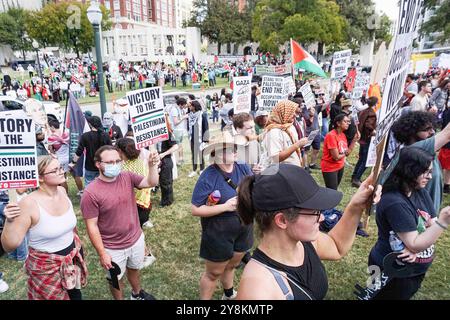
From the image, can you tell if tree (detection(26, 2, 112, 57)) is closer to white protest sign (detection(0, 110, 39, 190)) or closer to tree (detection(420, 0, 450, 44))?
tree (detection(420, 0, 450, 44))

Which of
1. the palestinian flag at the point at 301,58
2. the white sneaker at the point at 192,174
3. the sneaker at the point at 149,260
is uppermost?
the palestinian flag at the point at 301,58

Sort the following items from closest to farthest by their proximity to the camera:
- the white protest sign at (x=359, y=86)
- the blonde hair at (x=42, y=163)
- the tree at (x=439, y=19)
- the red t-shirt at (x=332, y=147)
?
the blonde hair at (x=42, y=163), the red t-shirt at (x=332, y=147), the white protest sign at (x=359, y=86), the tree at (x=439, y=19)

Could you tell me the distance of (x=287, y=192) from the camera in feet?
5.64

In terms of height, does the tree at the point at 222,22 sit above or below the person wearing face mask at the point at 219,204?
above

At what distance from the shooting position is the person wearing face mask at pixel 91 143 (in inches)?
232

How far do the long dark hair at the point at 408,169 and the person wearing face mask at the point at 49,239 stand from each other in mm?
2829

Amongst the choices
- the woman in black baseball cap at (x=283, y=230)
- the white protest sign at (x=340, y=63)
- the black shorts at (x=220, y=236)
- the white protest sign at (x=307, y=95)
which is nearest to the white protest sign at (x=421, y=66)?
the white protest sign at (x=340, y=63)

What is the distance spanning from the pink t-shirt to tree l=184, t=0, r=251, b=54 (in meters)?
59.6

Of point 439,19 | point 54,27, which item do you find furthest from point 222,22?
point 439,19

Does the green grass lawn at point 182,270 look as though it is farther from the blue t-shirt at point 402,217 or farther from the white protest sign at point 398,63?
the white protest sign at point 398,63

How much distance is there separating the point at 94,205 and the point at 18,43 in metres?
71.3

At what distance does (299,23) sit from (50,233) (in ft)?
133

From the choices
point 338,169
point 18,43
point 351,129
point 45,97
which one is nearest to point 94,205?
point 338,169
